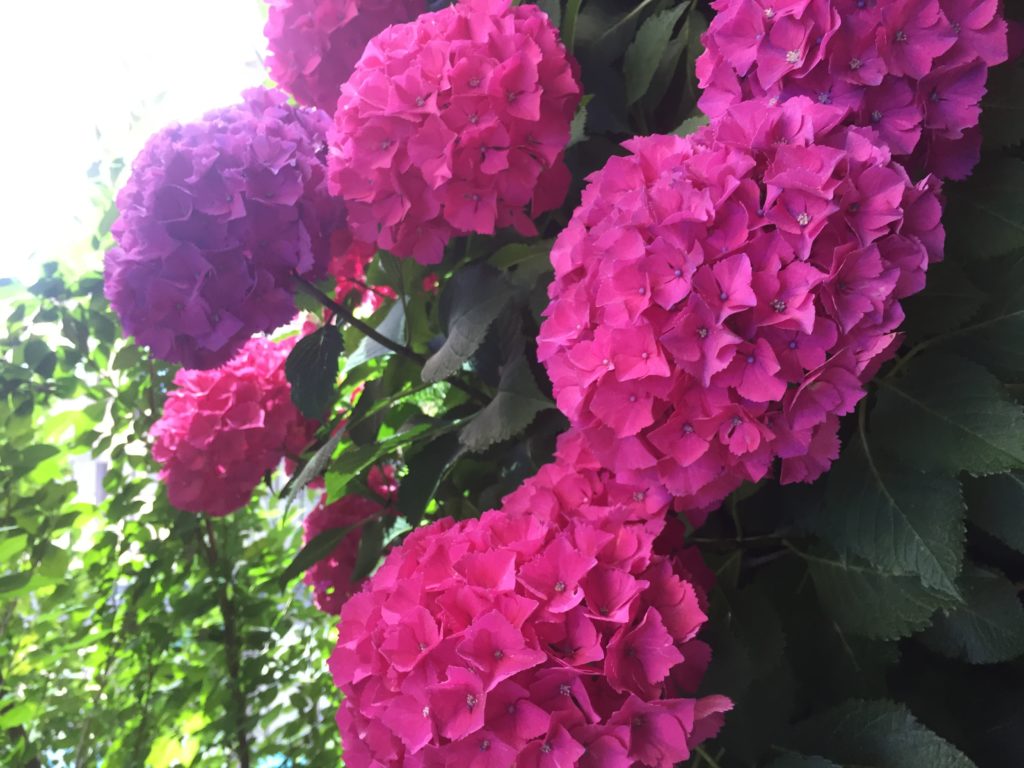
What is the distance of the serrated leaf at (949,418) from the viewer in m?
0.41

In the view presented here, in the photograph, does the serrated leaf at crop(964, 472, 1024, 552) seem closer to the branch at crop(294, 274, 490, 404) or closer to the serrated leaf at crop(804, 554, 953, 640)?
the serrated leaf at crop(804, 554, 953, 640)

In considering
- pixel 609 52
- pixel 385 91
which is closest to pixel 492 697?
pixel 385 91

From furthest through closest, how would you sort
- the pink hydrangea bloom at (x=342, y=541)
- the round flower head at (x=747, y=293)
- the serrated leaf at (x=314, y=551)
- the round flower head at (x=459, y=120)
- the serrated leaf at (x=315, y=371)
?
the pink hydrangea bloom at (x=342, y=541), the serrated leaf at (x=314, y=551), the serrated leaf at (x=315, y=371), the round flower head at (x=459, y=120), the round flower head at (x=747, y=293)

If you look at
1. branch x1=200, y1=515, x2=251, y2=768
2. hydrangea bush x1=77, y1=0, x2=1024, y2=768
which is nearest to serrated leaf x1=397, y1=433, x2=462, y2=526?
hydrangea bush x1=77, y1=0, x2=1024, y2=768

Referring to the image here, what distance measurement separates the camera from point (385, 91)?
0.57 meters

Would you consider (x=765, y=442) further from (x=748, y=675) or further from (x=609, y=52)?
(x=609, y=52)

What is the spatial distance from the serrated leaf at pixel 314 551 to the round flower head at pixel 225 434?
12 centimetres

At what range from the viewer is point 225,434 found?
0.84m

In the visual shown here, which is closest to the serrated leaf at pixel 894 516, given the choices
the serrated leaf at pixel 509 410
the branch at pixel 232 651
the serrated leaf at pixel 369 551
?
the serrated leaf at pixel 509 410

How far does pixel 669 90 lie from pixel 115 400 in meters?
0.78

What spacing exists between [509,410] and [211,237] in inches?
10.4

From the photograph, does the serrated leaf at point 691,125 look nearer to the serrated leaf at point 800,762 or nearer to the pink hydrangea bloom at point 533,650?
the pink hydrangea bloom at point 533,650

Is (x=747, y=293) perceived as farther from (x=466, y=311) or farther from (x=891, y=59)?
(x=466, y=311)

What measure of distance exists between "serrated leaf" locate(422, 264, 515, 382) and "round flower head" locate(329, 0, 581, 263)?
0.05 metres
